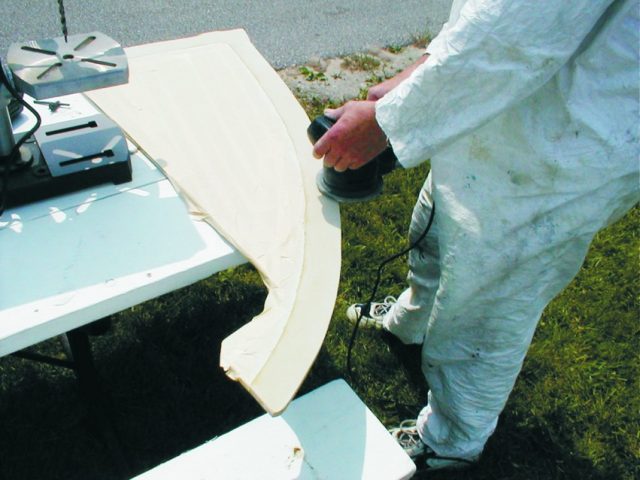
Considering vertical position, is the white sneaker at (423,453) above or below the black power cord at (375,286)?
below

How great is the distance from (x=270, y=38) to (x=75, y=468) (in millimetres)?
3173

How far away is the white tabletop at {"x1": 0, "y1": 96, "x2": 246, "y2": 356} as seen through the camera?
1363 mm

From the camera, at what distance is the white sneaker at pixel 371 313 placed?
2586mm

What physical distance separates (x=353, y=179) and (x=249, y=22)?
326 cm

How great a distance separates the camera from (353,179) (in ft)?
5.57

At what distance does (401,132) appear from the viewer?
1479 mm

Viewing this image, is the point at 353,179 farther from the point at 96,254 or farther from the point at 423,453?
the point at 423,453

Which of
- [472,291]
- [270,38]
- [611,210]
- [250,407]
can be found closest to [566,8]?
[611,210]

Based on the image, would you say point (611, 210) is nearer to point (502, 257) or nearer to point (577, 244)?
point (577, 244)

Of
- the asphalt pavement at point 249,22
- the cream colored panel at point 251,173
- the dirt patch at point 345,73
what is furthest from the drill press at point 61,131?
the asphalt pavement at point 249,22

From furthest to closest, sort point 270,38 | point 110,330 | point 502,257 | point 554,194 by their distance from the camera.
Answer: point 270,38, point 110,330, point 502,257, point 554,194

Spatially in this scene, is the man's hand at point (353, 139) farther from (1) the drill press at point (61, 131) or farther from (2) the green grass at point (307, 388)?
(2) the green grass at point (307, 388)

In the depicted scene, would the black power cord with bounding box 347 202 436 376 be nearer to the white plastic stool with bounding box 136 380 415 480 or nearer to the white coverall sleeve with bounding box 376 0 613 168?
the white coverall sleeve with bounding box 376 0 613 168

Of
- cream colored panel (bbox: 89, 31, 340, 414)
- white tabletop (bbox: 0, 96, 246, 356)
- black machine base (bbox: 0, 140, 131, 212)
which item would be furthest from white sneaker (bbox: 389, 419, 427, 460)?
black machine base (bbox: 0, 140, 131, 212)
